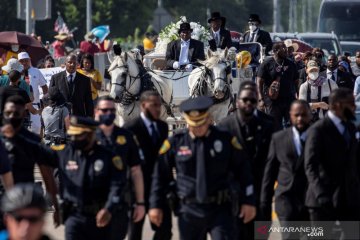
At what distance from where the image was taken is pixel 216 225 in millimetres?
10203

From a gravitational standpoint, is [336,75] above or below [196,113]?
above

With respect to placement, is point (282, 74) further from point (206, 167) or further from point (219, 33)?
point (206, 167)

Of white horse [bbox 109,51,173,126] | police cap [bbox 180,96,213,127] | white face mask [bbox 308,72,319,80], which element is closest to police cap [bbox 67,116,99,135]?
police cap [bbox 180,96,213,127]

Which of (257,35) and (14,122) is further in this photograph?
(257,35)

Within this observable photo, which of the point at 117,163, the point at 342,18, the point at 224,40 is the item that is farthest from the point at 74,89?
the point at 342,18

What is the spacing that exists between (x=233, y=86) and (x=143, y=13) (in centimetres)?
4770

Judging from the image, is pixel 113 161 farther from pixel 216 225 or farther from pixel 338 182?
pixel 338 182

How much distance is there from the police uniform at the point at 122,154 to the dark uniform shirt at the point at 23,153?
517 millimetres

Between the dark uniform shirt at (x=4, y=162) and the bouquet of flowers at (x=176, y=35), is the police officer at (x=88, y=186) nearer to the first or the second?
the dark uniform shirt at (x=4, y=162)

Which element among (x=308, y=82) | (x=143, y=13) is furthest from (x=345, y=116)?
(x=143, y=13)

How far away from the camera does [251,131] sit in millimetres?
11625

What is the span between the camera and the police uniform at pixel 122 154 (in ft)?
33.9

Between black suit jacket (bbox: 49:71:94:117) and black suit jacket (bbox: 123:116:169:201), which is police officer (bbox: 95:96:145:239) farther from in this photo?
black suit jacket (bbox: 49:71:94:117)

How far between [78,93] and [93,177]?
7.43 m
